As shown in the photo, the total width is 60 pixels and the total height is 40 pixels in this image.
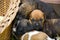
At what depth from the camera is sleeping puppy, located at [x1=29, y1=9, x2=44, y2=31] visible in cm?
102

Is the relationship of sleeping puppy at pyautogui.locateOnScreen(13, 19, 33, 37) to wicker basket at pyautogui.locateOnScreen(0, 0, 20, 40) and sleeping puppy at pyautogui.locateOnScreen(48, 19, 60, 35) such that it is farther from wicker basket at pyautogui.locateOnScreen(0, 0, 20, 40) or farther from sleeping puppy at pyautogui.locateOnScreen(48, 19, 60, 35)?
sleeping puppy at pyautogui.locateOnScreen(48, 19, 60, 35)

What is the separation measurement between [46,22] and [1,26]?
317 millimetres

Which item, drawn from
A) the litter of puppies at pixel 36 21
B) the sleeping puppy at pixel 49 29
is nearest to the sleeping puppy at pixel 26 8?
the litter of puppies at pixel 36 21

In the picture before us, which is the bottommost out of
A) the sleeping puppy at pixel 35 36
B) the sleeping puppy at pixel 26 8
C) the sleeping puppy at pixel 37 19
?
the sleeping puppy at pixel 35 36

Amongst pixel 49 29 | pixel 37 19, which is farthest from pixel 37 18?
pixel 49 29

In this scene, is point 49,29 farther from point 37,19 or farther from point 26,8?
point 26,8

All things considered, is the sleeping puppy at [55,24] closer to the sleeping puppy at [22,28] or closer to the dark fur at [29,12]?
the dark fur at [29,12]

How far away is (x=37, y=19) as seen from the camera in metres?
1.04

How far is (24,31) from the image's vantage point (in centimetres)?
102

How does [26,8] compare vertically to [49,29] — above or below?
above

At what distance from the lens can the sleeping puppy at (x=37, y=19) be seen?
40.3 inches

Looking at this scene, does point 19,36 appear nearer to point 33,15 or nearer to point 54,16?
point 33,15

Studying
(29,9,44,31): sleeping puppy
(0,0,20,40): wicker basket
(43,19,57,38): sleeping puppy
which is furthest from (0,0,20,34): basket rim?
(43,19,57,38): sleeping puppy

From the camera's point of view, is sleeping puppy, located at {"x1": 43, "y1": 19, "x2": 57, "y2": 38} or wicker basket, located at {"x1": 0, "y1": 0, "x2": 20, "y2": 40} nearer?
wicker basket, located at {"x1": 0, "y1": 0, "x2": 20, "y2": 40}
